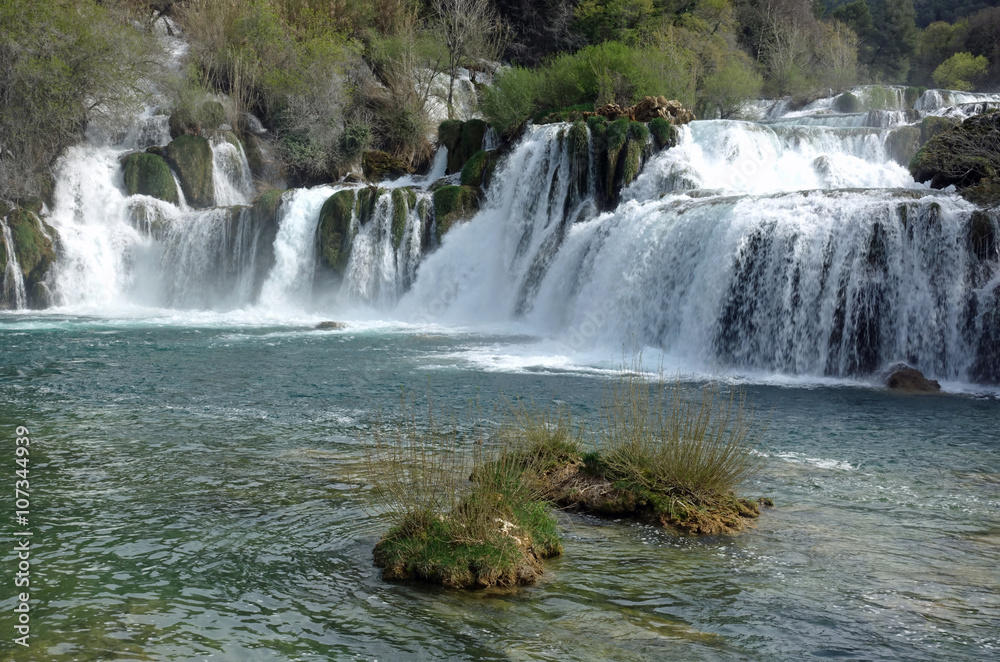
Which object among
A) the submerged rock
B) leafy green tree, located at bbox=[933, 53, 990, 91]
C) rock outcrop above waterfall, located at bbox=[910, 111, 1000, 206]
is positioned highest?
leafy green tree, located at bbox=[933, 53, 990, 91]

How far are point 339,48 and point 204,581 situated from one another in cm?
3186

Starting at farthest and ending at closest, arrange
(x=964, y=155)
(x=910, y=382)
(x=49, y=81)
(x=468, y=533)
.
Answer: (x=49, y=81) < (x=964, y=155) < (x=910, y=382) < (x=468, y=533)

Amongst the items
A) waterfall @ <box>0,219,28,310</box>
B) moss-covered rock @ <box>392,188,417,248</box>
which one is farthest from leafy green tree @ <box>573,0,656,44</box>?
waterfall @ <box>0,219,28,310</box>

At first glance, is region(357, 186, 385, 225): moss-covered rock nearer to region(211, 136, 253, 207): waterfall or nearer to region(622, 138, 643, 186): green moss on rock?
region(211, 136, 253, 207): waterfall

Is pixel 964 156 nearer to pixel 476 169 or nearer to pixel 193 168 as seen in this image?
pixel 476 169

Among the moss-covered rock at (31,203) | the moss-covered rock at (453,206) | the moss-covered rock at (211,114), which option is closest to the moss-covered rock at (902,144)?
the moss-covered rock at (453,206)

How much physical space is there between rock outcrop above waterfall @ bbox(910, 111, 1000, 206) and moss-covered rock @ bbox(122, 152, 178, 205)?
905 inches

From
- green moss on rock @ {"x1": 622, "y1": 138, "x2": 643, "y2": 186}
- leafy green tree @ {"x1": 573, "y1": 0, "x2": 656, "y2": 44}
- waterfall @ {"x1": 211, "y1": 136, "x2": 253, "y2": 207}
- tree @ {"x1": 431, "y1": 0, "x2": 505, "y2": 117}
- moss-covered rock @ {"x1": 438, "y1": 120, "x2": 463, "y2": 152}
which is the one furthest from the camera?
leafy green tree @ {"x1": 573, "y1": 0, "x2": 656, "y2": 44}

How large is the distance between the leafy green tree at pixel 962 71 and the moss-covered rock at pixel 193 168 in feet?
118

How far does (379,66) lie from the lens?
3828cm

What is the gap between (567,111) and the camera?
2683 centimetres

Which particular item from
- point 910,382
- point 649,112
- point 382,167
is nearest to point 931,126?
point 649,112

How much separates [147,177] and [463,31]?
14.4 meters

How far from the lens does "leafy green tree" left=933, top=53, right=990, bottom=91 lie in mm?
46125
